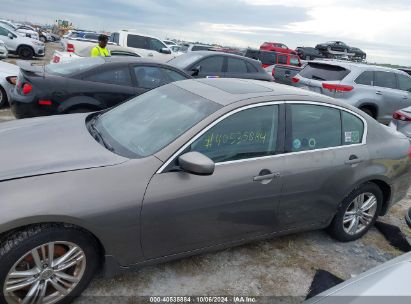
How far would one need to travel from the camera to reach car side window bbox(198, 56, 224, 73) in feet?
31.1

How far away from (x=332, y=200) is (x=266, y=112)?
1124 millimetres

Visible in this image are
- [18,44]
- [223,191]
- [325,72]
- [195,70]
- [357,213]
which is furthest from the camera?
[18,44]

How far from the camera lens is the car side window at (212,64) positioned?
31.1 ft

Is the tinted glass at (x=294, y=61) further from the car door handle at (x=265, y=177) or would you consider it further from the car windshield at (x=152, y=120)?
the car door handle at (x=265, y=177)

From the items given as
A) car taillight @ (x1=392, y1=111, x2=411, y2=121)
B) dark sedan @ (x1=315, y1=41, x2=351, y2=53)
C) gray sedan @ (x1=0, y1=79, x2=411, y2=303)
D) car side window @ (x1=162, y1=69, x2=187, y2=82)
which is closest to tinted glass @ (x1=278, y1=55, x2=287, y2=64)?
car taillight @ (x1=392, y1=111, x2=411, y2=121)

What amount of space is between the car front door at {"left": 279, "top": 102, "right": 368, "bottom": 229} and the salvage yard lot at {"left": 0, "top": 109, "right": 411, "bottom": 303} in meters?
0.36

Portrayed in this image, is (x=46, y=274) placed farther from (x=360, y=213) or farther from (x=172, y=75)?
(x=172, y=75)

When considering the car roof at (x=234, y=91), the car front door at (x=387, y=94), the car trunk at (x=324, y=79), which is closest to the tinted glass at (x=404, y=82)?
the car front door at (x=387, y=94)

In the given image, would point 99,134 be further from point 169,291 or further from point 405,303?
point 405,303

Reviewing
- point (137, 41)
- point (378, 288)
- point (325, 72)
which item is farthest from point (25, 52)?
point (378, 288)

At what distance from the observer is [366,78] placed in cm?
886

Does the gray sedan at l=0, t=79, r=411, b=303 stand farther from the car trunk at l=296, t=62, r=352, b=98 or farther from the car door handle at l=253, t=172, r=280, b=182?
the car trunk at l=296, t=62, r=352, b=98

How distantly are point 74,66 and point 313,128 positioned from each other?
14.1 feet

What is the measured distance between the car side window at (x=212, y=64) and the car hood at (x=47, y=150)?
6425mm
